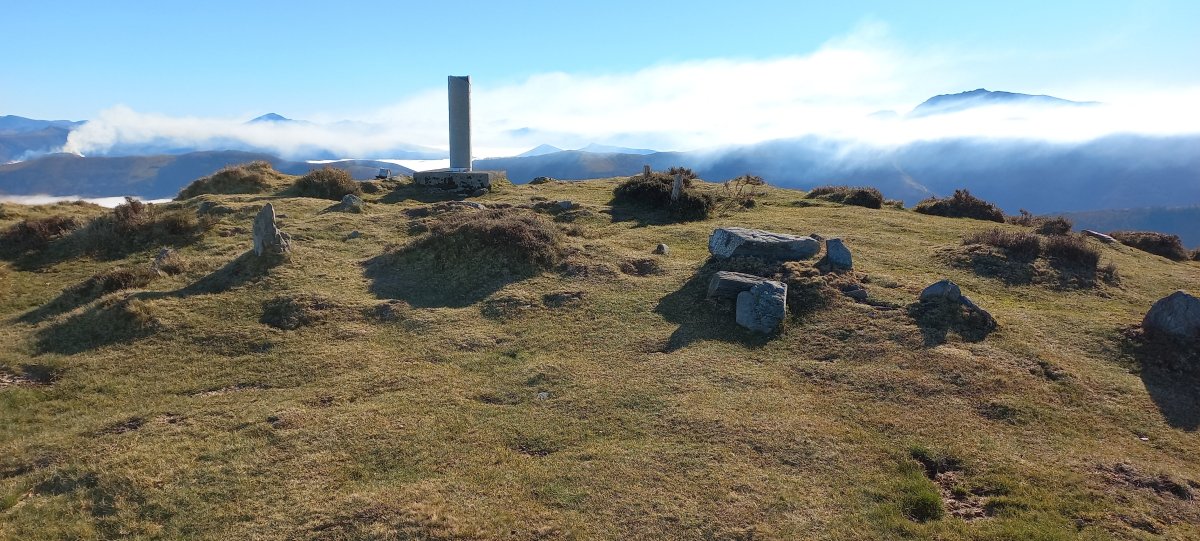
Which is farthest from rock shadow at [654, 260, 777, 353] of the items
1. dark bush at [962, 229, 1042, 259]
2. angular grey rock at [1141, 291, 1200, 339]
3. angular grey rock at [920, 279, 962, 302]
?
dark bush at [962, 229, 1042, 259]

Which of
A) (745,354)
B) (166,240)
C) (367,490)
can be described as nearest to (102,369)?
(367,490)

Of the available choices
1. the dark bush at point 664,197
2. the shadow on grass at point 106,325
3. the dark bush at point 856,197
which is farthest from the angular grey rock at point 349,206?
the dark bush at point 856,197

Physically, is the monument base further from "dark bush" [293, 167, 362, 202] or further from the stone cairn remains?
the stone cairn remains

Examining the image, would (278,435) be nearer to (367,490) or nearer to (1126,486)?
(367,490)

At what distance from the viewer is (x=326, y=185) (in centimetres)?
3091

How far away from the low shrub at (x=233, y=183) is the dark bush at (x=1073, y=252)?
35.4m

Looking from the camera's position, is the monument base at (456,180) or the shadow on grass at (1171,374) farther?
the monument base at (456,180)

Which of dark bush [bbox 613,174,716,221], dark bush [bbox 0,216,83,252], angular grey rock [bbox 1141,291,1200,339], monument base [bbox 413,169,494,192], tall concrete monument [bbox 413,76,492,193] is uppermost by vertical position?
tall concrete monument [bbox 413,76,492,193]

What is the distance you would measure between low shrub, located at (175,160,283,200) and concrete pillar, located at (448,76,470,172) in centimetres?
1116

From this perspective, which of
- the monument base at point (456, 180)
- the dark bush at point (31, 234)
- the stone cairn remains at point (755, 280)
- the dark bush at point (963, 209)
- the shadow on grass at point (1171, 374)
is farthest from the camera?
the monument base at point (456, 180)

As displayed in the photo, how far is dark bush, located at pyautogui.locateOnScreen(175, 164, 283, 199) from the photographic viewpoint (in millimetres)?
31562

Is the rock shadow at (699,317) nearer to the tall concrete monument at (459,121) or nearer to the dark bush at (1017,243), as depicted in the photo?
the dark bush at (1017,243)

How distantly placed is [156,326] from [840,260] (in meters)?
17.7

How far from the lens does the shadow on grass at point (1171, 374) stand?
10141mm
